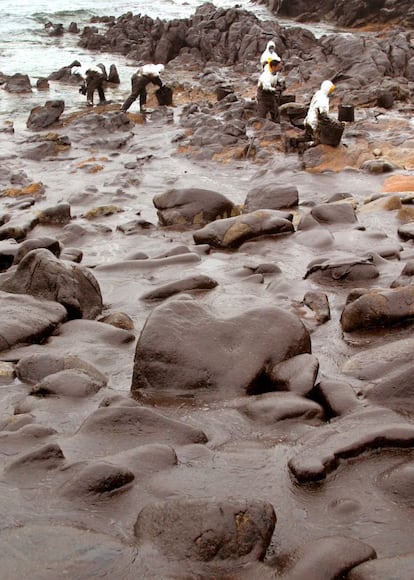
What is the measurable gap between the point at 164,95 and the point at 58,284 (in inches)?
631

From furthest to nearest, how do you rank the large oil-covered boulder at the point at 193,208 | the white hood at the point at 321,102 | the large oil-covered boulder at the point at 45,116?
the large oil-covered boulder at the point at 45,116
the white hood at the point at 321,102
the large oil-covered boulder at the point at 193,208

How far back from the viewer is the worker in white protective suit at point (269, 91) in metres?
16.0

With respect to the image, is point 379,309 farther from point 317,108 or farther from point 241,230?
point 317,108

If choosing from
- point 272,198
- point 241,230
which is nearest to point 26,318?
point 241,230

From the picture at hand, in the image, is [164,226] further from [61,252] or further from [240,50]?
[240,50]

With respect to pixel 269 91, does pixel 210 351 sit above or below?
below

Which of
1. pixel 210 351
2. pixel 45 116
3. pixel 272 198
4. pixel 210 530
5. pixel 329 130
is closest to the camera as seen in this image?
pixel 210 530

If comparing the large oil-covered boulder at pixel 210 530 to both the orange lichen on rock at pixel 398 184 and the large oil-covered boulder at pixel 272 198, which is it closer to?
the large oil-covered boulder at pixel 272 198

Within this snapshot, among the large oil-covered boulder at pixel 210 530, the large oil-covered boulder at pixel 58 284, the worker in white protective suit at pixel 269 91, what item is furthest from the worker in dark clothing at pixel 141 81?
the large oil-covered boulder at pixel 210 530

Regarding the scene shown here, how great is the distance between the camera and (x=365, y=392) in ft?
14.1

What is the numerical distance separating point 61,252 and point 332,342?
396 cm

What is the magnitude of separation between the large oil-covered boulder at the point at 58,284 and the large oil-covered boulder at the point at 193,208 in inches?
132

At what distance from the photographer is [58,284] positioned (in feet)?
19.7

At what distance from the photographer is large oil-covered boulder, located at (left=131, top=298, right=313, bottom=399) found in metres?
4.52
